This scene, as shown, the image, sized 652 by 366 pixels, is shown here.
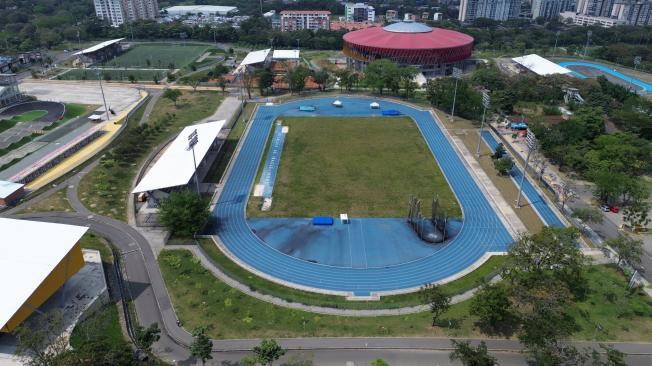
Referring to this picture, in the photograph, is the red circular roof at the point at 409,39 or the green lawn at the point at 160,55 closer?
the red circular roof at the point at 409,39

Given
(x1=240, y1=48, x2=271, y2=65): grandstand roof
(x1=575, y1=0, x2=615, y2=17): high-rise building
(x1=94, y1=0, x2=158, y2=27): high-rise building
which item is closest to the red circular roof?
(x1=240, y1=48, x2=271, y2=65): grandstand roof

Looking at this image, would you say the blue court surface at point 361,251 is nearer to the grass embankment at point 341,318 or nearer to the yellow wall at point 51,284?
the grass embankment at point 341,318

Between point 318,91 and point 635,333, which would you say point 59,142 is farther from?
point 635,333

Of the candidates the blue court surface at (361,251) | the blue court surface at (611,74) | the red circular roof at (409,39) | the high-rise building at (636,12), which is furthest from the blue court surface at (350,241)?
the high-rise building at (636,12)

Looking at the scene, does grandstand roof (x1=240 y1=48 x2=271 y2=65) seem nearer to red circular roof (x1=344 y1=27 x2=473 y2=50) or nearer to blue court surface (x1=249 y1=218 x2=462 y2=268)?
red circular roof (x1=344 y1=27 x2=473 y2=50)

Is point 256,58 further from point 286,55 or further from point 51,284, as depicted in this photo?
point 51,284
